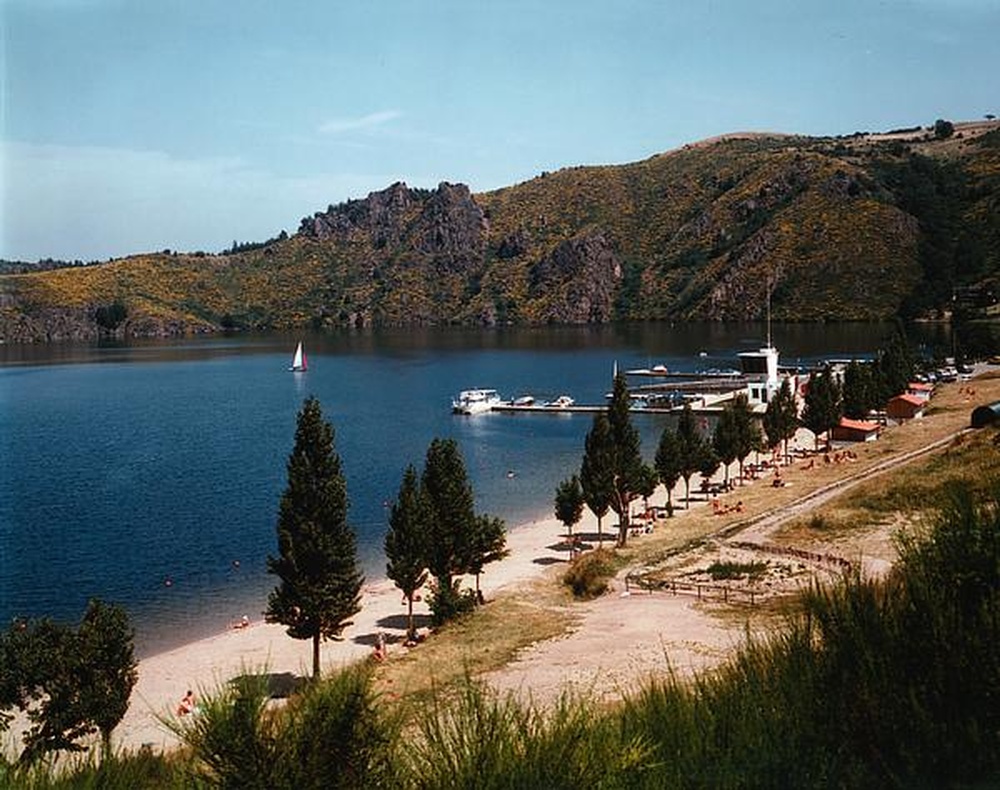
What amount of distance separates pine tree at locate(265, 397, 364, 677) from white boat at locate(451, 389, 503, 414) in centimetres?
8121

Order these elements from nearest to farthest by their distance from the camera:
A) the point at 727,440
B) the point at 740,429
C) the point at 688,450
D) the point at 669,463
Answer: the point at 669,463 < the point at 688,450 < the point at 727,440 < the point at 740,429

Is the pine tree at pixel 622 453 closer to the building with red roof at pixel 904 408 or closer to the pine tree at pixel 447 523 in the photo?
the pine tree at pixel 447 523

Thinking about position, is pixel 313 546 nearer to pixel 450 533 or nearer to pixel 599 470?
pixel 450 533

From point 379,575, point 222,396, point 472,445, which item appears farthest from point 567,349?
point 379,575

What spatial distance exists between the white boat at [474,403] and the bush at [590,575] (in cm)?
7121

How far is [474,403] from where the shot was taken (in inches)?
4473

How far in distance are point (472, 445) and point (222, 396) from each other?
173 ft

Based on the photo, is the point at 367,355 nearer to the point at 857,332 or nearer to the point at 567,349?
the point at 567,349

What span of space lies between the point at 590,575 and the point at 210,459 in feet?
169

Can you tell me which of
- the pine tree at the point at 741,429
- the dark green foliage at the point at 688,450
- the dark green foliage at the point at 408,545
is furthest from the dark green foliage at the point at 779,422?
the dark green foliage at the point at 408,545

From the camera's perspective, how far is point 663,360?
533 feet

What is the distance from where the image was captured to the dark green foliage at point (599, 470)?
45656mm

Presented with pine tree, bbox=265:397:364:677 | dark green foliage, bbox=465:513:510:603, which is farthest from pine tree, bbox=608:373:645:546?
pine tree, bbox=265:397:364:677

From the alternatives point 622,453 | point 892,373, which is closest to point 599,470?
point 622,453
